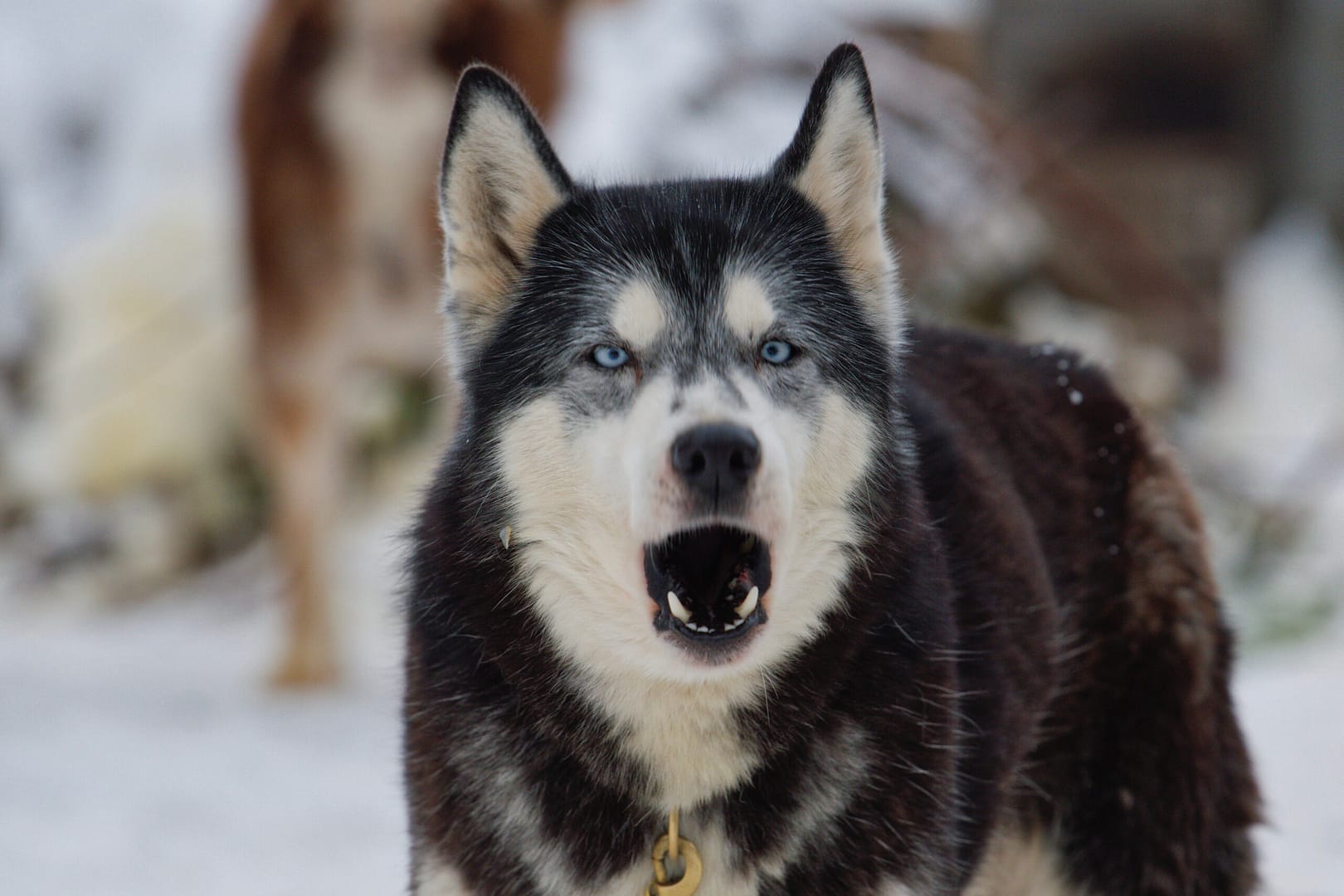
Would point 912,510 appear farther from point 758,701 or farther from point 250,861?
point 250,861

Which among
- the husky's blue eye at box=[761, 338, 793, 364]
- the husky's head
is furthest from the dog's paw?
the husky's blue eye at box=[761, 338, 793, 364]

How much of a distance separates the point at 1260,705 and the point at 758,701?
11.2 ft

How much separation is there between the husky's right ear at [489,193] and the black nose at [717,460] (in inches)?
27.3

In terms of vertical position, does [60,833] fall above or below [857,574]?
below

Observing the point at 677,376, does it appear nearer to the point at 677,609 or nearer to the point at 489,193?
the point at 677,609

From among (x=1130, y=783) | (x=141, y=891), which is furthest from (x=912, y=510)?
(x=141, y=891)

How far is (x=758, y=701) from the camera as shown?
2.66 m

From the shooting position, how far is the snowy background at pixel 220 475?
15.3 ft

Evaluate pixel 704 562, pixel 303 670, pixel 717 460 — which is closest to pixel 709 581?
pixel 704 562

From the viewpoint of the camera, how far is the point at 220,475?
8094 mm

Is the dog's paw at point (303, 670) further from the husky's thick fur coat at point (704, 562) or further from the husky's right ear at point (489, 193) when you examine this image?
the husky's right ear at point (489, 193)

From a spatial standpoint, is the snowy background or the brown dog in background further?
the brown dog in background

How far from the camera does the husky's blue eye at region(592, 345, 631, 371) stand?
8.74ft

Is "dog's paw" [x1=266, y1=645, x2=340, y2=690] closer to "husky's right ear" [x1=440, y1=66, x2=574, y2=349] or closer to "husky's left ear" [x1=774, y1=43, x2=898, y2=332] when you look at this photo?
"husky's right ear" [x1=440, y1=66, x2=574, y2=349]
